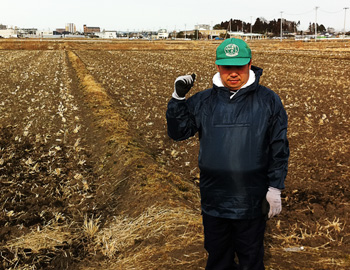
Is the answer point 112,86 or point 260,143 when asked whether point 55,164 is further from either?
point 112,86

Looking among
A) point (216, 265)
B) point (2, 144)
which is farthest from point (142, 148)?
point (216, 265)

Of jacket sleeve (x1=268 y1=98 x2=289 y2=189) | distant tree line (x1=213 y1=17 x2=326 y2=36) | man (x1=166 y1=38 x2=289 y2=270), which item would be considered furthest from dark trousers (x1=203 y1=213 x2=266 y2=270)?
distant tree line (x1=213 y1=17 x2=326 y2=36)

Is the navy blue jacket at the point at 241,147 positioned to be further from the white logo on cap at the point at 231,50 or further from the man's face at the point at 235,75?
the white logo on cap at the point at 231,50

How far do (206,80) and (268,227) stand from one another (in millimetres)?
13835

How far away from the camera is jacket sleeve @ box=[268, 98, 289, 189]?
2582mm

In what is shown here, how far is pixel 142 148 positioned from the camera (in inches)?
302

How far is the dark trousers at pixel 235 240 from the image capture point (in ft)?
9.07

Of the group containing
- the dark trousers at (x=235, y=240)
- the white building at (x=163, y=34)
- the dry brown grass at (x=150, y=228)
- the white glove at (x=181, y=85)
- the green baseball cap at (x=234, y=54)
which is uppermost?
the white building at (x=163, y=34)

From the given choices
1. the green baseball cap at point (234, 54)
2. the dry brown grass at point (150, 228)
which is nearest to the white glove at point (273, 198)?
the green baseball cap at point (234, 54)

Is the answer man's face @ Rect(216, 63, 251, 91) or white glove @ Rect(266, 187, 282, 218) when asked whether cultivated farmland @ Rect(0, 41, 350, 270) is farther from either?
man's face @ Rect(216, 63, 251, 91)

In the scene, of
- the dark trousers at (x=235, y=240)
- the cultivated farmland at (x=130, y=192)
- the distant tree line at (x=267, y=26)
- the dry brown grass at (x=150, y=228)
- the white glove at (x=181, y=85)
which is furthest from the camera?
the distant tree line at (x=267, y=26)

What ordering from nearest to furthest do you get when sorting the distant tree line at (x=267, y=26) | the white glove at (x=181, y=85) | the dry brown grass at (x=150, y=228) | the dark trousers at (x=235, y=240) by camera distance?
the white glove at (x=181, y=85)
the dark trousers at (x=235, y=240)
the dry brown grass at (x=150, y=228)
the distant tree line at (x=267, y=26)

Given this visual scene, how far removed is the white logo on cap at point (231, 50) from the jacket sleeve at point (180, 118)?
0.50 metres

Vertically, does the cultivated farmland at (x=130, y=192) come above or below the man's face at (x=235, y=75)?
below
